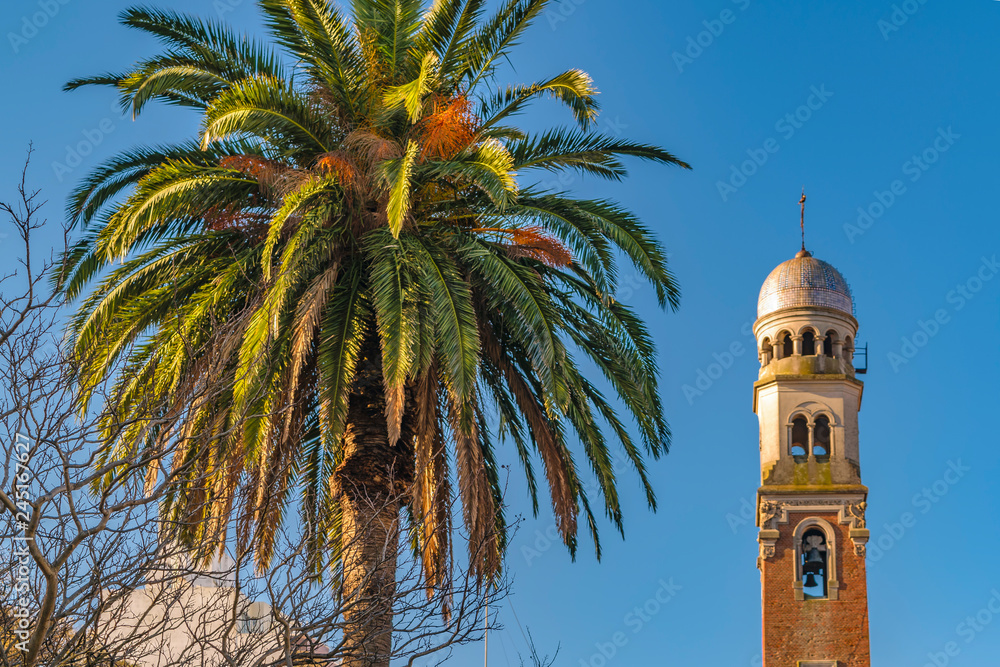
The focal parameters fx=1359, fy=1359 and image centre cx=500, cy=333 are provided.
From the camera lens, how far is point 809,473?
3881cm

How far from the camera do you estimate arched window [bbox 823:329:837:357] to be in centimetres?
4088

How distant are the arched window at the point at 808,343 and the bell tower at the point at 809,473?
3 cm

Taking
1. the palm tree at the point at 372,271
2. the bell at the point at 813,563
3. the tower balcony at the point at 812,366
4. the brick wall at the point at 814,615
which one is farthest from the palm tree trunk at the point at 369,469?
the tower balcony at the point at 812,366

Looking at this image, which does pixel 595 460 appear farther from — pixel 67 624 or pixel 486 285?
pixel 67 624

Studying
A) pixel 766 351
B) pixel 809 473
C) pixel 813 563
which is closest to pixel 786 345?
pixel 766 351

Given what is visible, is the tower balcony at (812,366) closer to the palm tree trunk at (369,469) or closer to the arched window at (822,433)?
the arched window at (822,433)

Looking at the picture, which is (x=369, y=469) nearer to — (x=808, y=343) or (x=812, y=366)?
(x=812, y=366)

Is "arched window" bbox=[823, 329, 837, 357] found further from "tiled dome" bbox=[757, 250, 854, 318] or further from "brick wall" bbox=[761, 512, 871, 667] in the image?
"brick wall" bbox=[761, 512, 871, 667]

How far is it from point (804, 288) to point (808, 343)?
5.50 feet

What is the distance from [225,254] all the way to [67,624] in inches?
256

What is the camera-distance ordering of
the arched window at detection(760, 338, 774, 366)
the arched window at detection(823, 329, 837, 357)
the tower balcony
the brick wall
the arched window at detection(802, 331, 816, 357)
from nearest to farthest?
1. the brick wall
2. the tower balcony
3. the arched window at detection(802, 331, 816, 357)
4. the arched window at detection(823, 329, 837, 357)
5. the arched window at detection(760, 338, 774, 366)

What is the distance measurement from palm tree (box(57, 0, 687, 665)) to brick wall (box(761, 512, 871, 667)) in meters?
21.2

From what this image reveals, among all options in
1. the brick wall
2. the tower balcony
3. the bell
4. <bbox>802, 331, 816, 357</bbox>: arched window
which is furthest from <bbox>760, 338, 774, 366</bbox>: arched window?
the bell

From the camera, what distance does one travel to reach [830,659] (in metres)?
36.2
